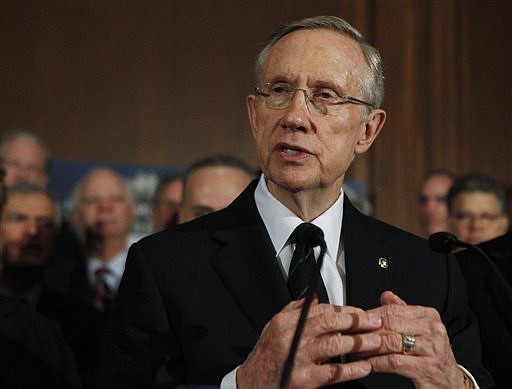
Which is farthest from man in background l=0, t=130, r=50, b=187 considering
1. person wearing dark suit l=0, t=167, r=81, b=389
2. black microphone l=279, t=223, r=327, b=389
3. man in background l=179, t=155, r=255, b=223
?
black microphone l=279, t=223, r=327, b=389

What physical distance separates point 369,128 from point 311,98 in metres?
0.21

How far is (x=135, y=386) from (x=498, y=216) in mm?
2317

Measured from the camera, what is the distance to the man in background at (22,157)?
143 inches

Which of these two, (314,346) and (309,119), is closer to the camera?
(314,346)

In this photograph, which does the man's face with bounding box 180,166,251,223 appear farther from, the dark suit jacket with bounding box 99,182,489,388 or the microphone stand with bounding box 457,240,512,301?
the microphone stand with bounding box 457,240,512,301

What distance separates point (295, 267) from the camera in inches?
70.0

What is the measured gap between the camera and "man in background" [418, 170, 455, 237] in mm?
3984

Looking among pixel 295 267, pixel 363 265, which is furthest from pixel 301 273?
pixel 363 265

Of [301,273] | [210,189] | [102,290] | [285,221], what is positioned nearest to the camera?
[301,273]

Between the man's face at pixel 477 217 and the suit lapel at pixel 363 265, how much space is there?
1.71 metres

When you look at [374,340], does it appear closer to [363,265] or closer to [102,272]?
[363,265]

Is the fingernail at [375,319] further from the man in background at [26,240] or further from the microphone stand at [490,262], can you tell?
the man in background at [26,240]

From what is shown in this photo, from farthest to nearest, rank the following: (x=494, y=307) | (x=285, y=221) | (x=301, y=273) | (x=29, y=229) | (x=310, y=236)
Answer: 1. (x=29, y=229)
2. (x=494, y=307)
3. (x=285, y=221)
4. (x=301, y=273)
5. (x=310, y=236)

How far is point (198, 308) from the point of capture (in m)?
1.75
